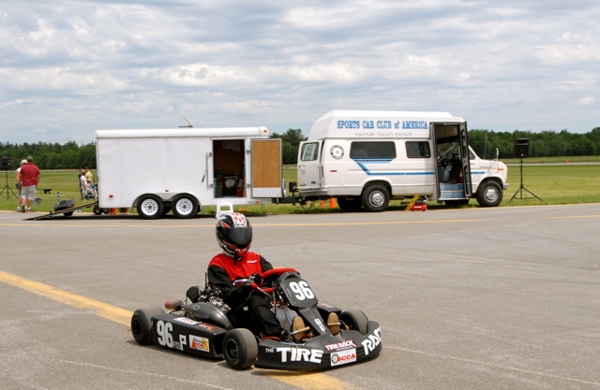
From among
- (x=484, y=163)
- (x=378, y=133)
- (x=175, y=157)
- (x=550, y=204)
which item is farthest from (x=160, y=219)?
(x=550, y=204)

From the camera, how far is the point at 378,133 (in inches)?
914

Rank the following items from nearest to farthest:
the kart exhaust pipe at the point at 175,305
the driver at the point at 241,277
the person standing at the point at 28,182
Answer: the driver at the point at 241,277, the kart exhaust pipe at the point at 175,305, the person standing at the point at 28,182

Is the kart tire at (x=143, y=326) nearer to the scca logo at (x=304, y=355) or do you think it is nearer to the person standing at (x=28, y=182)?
the scca logo at (x=304, y=355)

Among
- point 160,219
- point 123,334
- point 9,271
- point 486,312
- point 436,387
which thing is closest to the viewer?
point 436,387

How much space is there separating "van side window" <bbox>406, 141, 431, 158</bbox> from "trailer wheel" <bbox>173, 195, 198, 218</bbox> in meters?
7.54

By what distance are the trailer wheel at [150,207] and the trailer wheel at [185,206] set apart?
497mm

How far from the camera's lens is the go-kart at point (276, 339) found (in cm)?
537

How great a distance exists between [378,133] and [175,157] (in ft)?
22.5

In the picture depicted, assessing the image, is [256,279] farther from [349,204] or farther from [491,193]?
[491,193]

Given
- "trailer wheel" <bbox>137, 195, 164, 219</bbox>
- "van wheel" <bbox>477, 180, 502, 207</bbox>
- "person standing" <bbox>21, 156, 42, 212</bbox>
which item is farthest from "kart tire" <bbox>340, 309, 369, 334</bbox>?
"person standing" <bbox>21, 156, 42, 212</bbox>

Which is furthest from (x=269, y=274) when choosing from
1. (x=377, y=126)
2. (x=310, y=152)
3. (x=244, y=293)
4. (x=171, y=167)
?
(x=310, y=152)

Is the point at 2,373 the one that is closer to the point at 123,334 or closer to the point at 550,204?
the point at 123,334

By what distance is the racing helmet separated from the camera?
20.8 feet

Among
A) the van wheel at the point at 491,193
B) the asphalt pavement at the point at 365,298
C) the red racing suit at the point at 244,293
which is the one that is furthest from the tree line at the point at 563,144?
the red racing suit at the point at 244,293
